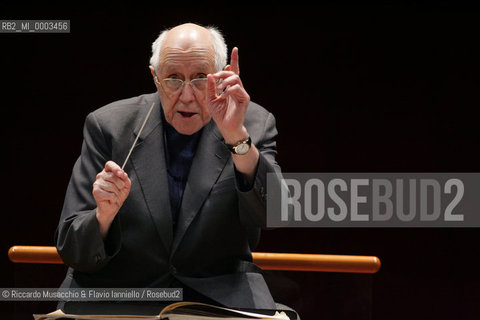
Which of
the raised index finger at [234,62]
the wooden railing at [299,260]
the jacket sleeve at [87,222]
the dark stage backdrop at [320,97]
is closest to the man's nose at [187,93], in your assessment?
the raised index finger at [234,62]

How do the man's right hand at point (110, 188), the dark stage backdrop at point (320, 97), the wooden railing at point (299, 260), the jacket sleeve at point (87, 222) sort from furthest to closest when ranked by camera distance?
the dark stage backdrop at point (320, 97)
the wooden railing at point (299, 260)
the jacket sleeve at point (87, 222)
the man's right hand at point (110, 188)

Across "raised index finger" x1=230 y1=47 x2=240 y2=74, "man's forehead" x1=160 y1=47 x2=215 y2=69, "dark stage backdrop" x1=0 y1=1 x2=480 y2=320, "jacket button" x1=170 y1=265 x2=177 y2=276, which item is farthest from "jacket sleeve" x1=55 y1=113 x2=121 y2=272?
"dark stage backdrop" x1=0 y1=1 x2=480 y2=320

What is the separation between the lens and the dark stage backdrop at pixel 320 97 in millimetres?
2898

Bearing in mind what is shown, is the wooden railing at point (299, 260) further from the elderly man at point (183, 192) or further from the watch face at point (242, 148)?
the watch face at point (242, 148)

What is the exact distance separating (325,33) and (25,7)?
1.25 metres

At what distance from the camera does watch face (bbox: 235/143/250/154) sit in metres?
1.52

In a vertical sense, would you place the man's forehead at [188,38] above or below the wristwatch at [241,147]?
above

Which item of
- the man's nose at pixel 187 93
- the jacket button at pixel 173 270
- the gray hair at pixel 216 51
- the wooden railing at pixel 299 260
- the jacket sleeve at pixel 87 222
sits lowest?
the wooden railing at pixel 299 260

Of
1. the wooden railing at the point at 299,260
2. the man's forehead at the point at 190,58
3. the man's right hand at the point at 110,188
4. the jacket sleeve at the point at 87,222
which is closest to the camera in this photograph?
the man's right hand at the point at 110,188

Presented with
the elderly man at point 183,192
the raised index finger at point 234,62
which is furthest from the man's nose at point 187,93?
the raised index finger at point 234,62

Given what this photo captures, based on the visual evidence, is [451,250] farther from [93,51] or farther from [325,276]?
[93,51]

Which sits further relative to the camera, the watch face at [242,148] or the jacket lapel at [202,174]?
the jacket lapel at [202,174]

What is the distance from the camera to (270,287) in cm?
175

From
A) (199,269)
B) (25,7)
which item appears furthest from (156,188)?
(25,7)
